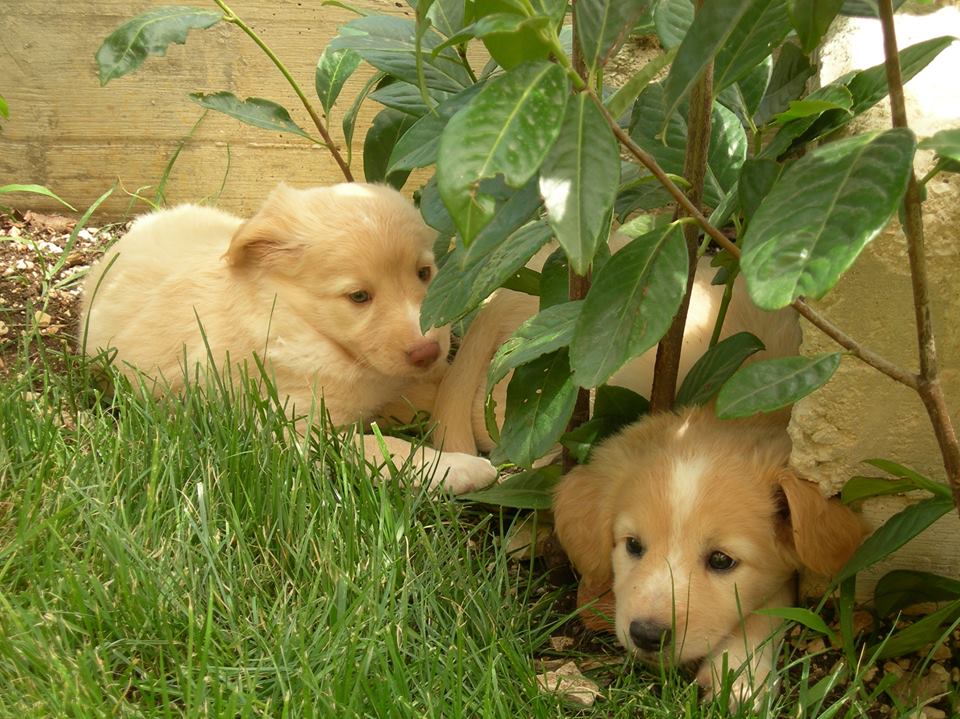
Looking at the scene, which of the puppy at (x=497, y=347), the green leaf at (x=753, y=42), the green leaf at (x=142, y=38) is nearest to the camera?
the green leaf at (x=753, y=42)

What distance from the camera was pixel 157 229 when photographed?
3.09m

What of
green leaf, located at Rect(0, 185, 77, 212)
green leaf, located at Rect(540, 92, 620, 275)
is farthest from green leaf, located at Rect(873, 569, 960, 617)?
green leaf, located at Rect(0, 185, 77, 212)

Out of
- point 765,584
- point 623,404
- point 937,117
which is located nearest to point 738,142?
point 937,117

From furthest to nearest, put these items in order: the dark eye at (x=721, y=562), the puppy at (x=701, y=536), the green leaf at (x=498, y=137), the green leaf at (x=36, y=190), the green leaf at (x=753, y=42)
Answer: the green leaf at (x=36, y=190) → the dark eye at (x=721, y=562) → the puppy at (x=701, y=536) → the green leaf at (x=753, y=42) → the green leaf at (x=498, y=137)

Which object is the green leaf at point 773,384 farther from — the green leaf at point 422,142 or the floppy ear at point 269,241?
the floppy ear at point 269,241

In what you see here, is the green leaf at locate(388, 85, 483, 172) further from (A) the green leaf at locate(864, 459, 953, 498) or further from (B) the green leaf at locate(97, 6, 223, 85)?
(A) the green leaf at locate(864, 459, 953, 498)

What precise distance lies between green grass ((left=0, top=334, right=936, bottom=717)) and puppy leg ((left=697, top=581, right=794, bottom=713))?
0.05m

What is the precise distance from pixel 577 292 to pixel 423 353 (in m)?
0.70

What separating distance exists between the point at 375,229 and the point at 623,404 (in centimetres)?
75

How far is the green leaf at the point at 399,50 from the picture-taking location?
2.13 metres

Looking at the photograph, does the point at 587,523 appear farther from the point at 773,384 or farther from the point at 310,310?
the point at 310,310

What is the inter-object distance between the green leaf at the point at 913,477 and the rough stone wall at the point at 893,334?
8 cm

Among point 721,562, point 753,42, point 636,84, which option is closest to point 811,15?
point 753,42

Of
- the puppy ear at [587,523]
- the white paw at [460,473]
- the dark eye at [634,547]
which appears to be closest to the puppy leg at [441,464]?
the white paw at [460,473]
